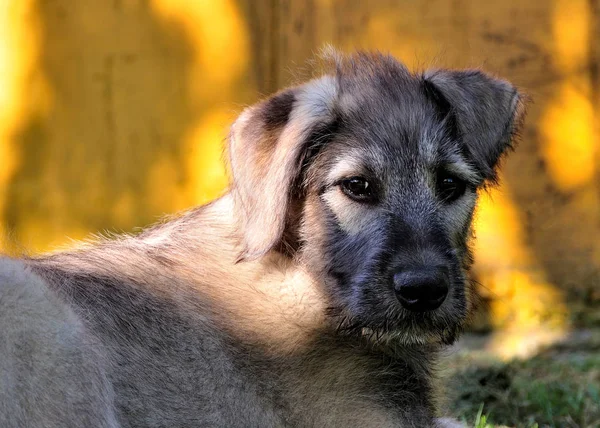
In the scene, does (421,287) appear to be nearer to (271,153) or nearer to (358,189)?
(358,189)

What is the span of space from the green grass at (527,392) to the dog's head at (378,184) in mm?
1586

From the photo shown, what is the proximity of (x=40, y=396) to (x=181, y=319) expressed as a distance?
0.86 meters

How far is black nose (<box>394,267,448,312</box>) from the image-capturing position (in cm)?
439

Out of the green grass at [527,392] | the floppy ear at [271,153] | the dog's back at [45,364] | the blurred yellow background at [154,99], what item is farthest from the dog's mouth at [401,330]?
the blurred yellow background at [154,99]

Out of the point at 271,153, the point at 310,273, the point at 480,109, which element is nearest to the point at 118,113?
the point at 271,153

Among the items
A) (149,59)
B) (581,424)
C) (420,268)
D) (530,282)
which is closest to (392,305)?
(420,268)

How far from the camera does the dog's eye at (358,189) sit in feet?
15.4

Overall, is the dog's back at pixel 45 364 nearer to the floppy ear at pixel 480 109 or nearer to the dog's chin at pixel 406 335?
the dog's chin at pixel 406 335

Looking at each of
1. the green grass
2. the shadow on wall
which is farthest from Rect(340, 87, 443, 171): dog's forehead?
the shadow on wall

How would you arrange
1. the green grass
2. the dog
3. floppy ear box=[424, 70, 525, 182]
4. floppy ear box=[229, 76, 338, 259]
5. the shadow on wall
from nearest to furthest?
the dog
floppy ear box=[229, 76, 338, 259]
floppy ear box=[424, 70, 525, 182]
the green grass
the shadow on wall

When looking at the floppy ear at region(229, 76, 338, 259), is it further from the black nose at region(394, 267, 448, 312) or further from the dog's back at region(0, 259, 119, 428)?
the dog's back at region(0, 259, 119, 428)

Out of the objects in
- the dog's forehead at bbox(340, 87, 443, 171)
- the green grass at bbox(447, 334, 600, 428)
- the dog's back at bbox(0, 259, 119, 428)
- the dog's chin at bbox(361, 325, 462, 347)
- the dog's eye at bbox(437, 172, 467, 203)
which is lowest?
the green grass at bbox(447, 334, 600, 428)

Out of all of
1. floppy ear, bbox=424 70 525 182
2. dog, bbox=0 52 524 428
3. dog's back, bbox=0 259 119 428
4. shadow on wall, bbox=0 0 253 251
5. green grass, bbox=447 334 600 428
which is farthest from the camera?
shadow on wall, bbox=0 0 253 251

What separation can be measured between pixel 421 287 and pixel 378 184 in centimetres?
55
